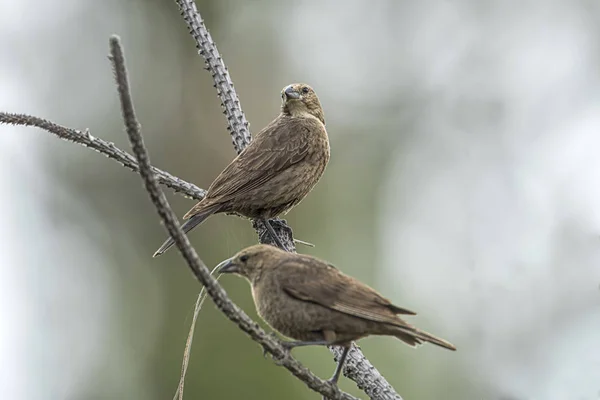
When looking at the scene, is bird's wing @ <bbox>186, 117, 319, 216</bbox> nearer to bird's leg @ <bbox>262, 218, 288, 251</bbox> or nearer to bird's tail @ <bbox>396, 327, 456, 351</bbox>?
bird's leg @ <bbox>262, 218, 288, 251</bbox>

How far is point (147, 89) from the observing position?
13250 millimetres

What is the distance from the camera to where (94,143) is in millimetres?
4715

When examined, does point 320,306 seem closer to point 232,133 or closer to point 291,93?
point 232,133

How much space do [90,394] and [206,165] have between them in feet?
11.1

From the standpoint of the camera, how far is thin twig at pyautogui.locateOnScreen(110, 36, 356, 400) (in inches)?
105

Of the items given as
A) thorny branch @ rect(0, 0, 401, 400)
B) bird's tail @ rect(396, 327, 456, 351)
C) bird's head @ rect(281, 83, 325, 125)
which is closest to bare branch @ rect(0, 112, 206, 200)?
thorny branch @ rect(0, 0, 401, 400)

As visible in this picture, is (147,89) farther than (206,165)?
Yes

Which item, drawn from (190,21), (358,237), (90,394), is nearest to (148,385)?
(90,394)

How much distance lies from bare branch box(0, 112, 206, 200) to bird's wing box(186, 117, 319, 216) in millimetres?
219

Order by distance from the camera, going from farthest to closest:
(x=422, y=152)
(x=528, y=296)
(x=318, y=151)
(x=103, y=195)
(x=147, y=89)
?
(x=422, y=152) < (x=147, y=89) < (x=103, y=195) < (x=528, y=296) < (x=318, y=151)

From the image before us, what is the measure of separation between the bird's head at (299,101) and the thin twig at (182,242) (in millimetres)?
3627

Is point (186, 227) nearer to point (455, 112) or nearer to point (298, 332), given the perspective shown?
point (298, 332)

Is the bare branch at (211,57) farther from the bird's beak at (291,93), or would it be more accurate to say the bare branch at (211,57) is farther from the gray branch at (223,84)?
the bird's beak at (291,93)

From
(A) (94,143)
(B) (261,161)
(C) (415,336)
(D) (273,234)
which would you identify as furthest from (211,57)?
(C) (415,336)
